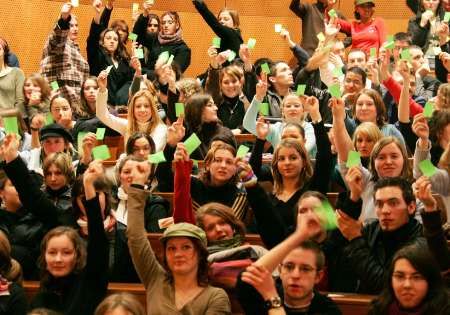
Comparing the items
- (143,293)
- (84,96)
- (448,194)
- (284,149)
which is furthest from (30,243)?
(84,96)

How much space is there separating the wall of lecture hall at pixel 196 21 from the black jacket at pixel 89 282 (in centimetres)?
561

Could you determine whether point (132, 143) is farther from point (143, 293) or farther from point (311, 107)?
→ point (143, 293)

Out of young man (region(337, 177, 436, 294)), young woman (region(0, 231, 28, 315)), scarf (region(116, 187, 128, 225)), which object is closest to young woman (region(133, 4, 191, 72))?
scarf (region(116, 187, 128, 225))

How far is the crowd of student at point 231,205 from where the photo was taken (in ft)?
10.4

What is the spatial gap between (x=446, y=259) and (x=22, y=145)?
3.07 m

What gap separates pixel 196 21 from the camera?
9.75 m

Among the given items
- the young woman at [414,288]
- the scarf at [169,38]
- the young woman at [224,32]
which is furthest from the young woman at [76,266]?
the scarf at [169,38]

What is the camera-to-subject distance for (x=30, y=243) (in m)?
4.05

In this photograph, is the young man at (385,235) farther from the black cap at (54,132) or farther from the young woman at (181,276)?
the black cap at (54,132)

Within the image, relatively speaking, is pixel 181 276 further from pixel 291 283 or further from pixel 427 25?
pixel 427 25

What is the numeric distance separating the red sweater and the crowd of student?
6.04 ft

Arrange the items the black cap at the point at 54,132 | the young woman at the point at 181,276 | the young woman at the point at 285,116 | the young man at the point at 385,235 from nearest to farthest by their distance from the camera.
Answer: the young woman at the point at 181,276
the young man at the point at 385,235
the black cap at the point at 54,132
the young woman at the point at 285,116

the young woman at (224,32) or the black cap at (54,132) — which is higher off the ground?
the young woman at (224,32)

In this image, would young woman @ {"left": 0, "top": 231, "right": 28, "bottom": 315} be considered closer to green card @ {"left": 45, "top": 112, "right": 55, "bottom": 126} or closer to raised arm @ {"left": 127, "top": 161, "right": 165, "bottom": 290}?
raised arm @ {"left": 127, "top": 161, "right": 165, "bottom": 290}
